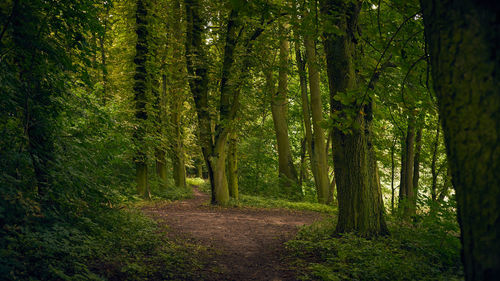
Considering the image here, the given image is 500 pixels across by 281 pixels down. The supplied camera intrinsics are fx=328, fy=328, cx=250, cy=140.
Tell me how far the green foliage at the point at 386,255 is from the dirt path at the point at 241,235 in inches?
21.4

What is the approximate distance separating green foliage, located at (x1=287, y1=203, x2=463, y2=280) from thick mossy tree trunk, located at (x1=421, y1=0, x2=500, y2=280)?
2.88 m

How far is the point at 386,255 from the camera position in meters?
5.50

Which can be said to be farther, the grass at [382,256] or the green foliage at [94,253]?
the grass at [382,256]

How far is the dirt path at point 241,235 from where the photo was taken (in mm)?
5785

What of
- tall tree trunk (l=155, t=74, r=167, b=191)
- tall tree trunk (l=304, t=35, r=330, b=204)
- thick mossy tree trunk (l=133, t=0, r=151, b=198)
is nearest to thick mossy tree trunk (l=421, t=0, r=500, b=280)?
thick mossy tree trunk (l=133, t=0, r=151, b=198)

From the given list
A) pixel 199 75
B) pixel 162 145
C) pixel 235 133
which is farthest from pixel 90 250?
pixel 235 133

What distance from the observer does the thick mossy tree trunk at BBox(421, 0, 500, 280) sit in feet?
5.24

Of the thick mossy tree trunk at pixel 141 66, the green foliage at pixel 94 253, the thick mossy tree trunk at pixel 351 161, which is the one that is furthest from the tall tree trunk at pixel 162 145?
the thick mossy tree trunk at pixel 351 161

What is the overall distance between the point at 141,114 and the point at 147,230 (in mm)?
7382

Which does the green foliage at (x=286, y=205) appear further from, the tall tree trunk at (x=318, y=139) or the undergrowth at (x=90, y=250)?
the undergrowth at (x=90, y=250)

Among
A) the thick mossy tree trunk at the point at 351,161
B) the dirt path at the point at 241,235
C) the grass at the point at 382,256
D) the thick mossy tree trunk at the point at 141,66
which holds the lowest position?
the dirt path at the point at 241,235

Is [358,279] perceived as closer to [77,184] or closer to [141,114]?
[77,184]

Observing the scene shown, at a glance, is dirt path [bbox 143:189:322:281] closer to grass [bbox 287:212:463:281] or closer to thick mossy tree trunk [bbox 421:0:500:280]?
grass [bbox 287:212:463:281]

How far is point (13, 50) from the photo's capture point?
4.03 meters
